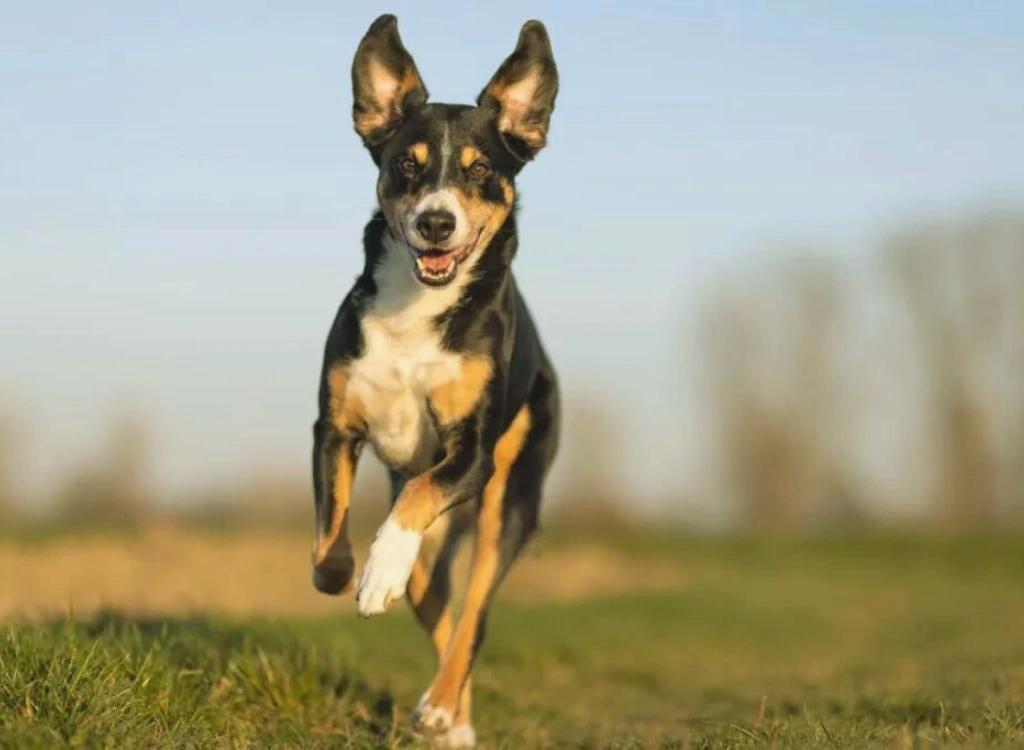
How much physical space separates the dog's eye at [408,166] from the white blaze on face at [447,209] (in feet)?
0.77

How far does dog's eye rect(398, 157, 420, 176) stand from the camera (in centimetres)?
651

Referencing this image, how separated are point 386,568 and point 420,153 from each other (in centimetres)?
186

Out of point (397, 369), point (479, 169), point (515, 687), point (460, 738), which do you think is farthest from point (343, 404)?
point (515, 687)

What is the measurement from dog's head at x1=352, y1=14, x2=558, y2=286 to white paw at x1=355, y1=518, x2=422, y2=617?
3.71ft

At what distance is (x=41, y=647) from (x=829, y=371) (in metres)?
35.0

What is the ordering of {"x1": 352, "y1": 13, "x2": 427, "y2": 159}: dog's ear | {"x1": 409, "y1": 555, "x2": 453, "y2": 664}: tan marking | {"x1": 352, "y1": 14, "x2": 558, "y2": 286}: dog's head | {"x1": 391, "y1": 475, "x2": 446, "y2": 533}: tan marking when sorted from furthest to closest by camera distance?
{"x1": 409, "y1": 555, "x2": 453, "y2": 664}: tan marking
{"x1": 352, "y1": 13, "x2": 427, "y2": 159}: dog's ear
{"x1": 352, "y1": 14, "x2": 558, "y2": 286}: dog's head
{"x1": 391, "y1": 475, "x2": 446, "y2": 533}: tan marking

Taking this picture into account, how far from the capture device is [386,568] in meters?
6.00

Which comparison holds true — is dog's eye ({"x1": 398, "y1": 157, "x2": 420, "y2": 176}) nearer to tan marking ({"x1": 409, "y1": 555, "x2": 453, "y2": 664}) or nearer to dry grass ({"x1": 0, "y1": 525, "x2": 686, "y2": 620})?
tan marking ({"x1": 409, "y1": 555, "x2": 453, "y2": 664})

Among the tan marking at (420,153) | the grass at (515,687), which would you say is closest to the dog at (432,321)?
the tan marking at (420,153)

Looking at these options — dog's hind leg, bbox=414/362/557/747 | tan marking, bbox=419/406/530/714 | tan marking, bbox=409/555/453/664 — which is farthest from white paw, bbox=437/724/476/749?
tan marking, bbox=409/555/453/664

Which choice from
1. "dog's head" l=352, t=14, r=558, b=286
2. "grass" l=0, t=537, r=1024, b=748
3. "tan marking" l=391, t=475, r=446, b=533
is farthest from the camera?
"dog's head" l=352, t=14, r=558, b=286

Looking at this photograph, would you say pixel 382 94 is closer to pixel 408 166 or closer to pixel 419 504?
pixel 408 166

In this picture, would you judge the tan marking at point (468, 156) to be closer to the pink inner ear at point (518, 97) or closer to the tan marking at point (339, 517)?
the pink inner ear at point (518, 97)

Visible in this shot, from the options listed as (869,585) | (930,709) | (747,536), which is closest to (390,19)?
(930,709)
